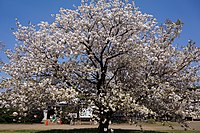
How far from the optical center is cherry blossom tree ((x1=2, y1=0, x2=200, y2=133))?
13.2 metres

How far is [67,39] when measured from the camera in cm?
1384

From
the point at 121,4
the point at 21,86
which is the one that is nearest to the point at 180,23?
the point at 121,4

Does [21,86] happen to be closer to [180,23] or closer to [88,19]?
[88,19]

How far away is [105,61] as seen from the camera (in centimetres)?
1524

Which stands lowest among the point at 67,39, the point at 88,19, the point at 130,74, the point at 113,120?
the point at 113,120

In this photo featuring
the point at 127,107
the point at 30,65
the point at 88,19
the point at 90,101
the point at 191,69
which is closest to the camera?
the point at 127,107

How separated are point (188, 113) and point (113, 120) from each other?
4.30 metres

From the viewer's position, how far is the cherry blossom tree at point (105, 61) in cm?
1320

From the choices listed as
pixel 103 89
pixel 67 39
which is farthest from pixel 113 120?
pixel 67 39

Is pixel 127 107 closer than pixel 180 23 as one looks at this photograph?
Yes

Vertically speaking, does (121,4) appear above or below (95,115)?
above

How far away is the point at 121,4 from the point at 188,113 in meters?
7.01

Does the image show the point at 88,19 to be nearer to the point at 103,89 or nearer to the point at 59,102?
the point at 103,89

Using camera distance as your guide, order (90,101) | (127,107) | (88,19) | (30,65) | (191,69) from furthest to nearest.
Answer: (191,69) < (88,19) < (30,65) < (90,101) < (127,107)
